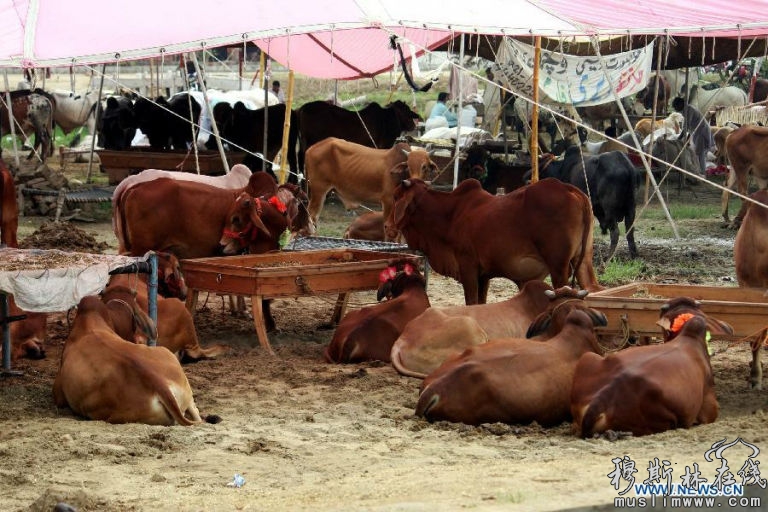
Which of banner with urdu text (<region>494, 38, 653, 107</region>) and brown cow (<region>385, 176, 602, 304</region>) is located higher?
banner with urdu text (<region>494, 38, 653, 107</region>)

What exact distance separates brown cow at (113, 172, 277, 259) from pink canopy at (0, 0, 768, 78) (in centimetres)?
123

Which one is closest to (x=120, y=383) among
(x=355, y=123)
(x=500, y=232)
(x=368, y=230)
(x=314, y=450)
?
(x=314, y=450)

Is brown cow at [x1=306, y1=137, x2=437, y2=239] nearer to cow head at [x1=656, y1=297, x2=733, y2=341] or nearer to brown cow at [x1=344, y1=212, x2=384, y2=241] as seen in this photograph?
brown cow at [x1=344, y1=212, x2=384, y2=241]

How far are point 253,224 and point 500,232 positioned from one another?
2.16m

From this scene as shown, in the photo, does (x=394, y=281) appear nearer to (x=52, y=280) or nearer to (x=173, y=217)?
(x=173, y=217)

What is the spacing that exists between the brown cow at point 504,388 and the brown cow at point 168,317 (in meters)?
2.40

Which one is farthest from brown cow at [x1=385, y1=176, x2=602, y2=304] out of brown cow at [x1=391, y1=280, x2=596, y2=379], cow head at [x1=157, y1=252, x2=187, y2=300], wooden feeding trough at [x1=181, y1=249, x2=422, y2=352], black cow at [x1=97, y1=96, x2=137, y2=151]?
black cow at [x1=97, y1=96, x2=137, y2=151]

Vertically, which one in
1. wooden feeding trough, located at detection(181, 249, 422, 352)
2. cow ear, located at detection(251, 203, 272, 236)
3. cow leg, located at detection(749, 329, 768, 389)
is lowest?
cow leg, located at detection(749, 329, 768, 389)

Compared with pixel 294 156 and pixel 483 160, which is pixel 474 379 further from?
pixel 294 156

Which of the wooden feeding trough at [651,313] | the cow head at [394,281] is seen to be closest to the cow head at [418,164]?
the cow head at [394,281]

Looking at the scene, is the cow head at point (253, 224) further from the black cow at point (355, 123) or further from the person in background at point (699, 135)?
the person in background at point (699, 135)

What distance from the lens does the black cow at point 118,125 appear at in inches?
858

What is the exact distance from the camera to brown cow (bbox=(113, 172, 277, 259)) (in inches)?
437

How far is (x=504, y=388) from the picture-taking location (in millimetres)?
7672
